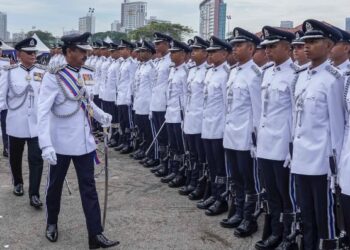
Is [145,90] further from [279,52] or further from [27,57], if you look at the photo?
[279,52]

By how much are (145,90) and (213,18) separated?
25.1 meters

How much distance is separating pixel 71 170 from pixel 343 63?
4808 mm

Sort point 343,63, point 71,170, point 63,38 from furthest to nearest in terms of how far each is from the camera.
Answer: point 71,170 < point 343,63 < point 63,38

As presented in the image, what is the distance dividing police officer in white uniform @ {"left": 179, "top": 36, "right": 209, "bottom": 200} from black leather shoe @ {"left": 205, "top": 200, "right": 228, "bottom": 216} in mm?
657

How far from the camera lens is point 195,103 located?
6434 mm

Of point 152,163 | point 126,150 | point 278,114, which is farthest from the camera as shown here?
point 126,150

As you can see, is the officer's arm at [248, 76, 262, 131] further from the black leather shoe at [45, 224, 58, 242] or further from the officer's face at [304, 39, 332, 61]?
the black leather shoe at [45, 224, 58, 242]

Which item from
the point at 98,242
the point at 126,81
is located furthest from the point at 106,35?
the point at 98,242

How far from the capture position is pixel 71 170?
8.29m

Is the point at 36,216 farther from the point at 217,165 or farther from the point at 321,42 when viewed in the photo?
the point at 321,42

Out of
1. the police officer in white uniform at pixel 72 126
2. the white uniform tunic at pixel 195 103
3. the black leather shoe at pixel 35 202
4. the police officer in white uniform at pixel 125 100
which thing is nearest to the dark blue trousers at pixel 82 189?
the police officer in white uniform at pixel 72 126

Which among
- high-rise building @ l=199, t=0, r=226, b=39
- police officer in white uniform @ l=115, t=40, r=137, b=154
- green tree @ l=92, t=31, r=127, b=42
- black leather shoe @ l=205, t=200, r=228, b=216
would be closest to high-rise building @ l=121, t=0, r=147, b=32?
green tree @ l=92, t=31, r=127, b=42

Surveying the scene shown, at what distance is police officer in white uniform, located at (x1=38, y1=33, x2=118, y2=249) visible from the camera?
187 inches

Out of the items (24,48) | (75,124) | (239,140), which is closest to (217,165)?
(239,140)
